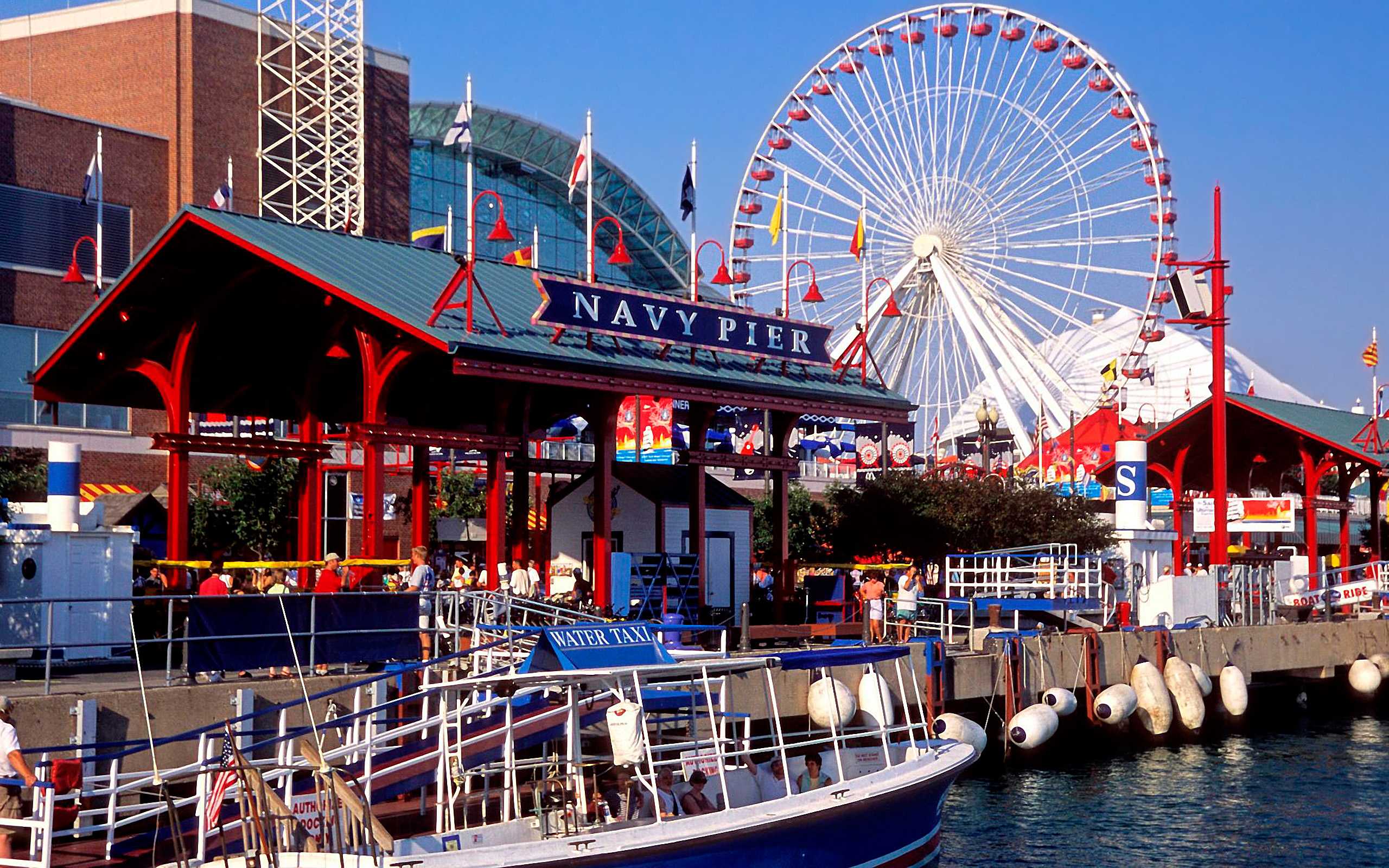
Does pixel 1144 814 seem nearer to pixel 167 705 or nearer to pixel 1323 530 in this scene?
pixel 167 705

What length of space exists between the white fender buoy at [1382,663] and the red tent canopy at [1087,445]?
13.4 metres

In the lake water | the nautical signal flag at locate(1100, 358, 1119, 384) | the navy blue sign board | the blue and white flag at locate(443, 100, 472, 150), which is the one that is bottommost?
the lake water

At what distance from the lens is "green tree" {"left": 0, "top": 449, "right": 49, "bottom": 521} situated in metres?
49.4

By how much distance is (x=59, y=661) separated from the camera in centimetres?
2402

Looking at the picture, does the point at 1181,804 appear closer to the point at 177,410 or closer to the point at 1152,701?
the point at 1152,701

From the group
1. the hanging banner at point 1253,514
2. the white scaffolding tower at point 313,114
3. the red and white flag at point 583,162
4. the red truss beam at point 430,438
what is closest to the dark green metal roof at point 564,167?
the white scaffolding tower at point 313,114

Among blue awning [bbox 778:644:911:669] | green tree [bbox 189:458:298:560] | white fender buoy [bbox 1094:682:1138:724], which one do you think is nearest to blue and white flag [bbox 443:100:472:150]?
white fender buoy [bbox 1094:682:1138:724]

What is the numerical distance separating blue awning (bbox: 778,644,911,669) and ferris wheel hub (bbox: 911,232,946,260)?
48153mm

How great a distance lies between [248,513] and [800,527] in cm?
1900

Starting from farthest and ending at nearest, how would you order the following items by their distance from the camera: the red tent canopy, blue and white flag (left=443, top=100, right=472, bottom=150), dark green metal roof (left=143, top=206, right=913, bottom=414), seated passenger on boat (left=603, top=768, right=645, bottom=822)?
the red tent canopy → blue and white flag (left=443, top=100, right=472, bottom=150) → dark green metal roof (left=143, top=206, right=913, bottom=414) → seated passenger on boat (left=603, top=768, right=645, bottom=822)

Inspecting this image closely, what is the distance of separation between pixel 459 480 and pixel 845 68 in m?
21.7

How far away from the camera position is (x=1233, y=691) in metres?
37.0

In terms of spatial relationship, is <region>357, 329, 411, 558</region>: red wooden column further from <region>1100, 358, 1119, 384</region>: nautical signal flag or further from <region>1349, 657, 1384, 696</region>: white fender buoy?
<region>1100, 358, 1119, 384</region>: nautical signal flag

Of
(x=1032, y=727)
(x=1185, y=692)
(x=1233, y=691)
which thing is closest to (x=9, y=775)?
(x=1032, y=727)
